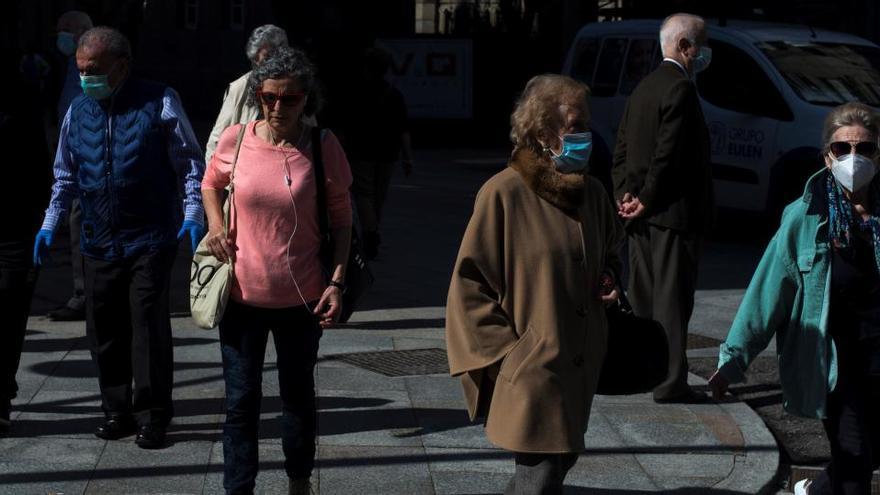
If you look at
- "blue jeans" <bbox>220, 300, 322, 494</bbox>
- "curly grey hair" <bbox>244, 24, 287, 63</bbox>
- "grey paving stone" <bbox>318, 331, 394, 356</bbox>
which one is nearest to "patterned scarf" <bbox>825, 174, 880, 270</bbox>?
"blue jeans" <bbox>220, 300, 322, 494</bbox>

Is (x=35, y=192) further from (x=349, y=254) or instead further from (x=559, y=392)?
(x=559, y=392)

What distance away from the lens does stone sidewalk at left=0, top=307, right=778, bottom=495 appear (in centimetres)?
618

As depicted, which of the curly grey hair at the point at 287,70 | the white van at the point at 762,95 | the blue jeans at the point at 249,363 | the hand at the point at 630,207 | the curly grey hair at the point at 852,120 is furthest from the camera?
the white van at the point at 762,95

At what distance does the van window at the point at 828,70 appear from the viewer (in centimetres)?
1384

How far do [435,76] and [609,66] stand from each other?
10.1 meters

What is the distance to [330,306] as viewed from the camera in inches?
214

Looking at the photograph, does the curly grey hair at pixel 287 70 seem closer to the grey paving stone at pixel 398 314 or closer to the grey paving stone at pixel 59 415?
the grey paving stone at pixel 59 415

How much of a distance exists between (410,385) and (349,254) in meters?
2.48

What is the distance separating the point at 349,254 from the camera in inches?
220

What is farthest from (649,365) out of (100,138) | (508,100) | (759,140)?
(508,100)

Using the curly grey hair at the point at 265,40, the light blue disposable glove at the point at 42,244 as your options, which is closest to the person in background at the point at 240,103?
the curly grey hair at the point at 265,40

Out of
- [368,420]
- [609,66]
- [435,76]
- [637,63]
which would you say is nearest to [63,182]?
[368,420]

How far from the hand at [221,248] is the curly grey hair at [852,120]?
6.45ft

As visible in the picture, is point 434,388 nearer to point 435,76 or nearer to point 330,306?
point 330,306
